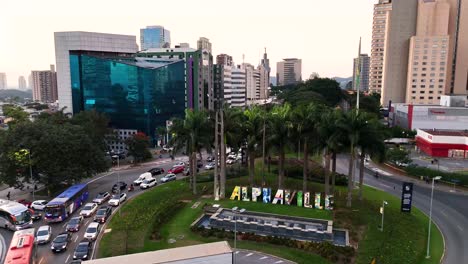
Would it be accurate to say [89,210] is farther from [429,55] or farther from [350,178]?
[429,55]

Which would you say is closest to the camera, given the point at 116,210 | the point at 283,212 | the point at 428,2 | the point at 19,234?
the point at 19,234

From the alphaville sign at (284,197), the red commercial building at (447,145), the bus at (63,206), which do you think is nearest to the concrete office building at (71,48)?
the bus at (63,206)

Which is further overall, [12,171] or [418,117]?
[418,117]

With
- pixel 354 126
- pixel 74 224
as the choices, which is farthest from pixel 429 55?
pixel 74 224

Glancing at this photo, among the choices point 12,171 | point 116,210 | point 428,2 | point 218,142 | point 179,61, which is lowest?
point 116,210

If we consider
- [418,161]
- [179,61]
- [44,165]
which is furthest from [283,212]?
[179,61]

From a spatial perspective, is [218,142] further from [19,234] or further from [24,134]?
[24,134]

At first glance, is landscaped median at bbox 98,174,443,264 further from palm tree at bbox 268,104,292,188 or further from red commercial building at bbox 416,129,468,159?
red commercial building at bbox 416,129,468,159
